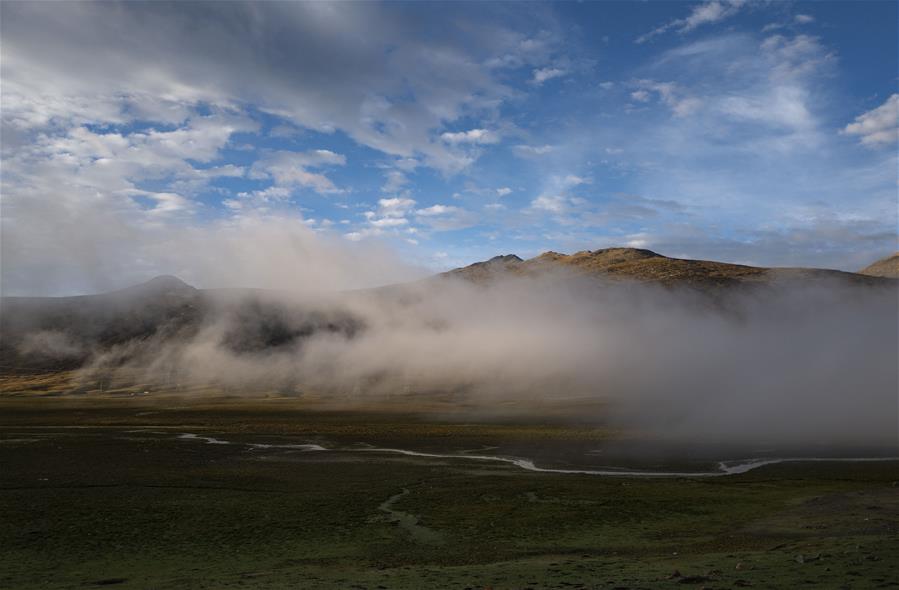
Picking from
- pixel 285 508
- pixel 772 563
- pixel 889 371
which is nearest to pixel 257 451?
pixel 285 508

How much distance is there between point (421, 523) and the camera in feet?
102

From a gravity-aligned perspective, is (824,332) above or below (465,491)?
Answer: above

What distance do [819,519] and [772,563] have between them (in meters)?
13.4

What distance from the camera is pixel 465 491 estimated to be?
39438mm

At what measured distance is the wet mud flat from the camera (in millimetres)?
20125

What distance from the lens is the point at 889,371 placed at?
423ft

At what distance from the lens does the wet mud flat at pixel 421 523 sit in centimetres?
2012

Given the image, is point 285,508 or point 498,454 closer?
point 285,508

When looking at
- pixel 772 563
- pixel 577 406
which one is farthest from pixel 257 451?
pixel 577 406

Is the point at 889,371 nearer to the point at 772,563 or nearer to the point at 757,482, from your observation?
the point at 757,482

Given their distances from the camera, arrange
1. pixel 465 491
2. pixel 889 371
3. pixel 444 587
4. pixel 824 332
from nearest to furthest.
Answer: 1. pixel 444 587
2. pixel 465 491
3. pixel 889 371
4. pixel 824 332

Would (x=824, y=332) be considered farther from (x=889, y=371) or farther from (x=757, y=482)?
(x=757, y=482)

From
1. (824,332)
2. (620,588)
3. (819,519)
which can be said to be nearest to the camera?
(620,588)

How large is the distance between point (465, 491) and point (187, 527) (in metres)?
16.7
